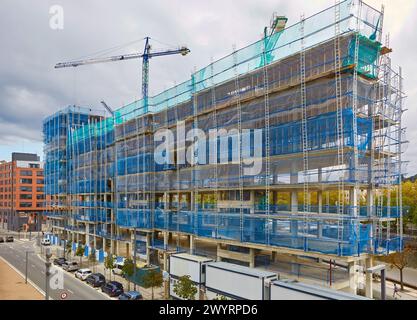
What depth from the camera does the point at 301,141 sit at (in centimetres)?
2069

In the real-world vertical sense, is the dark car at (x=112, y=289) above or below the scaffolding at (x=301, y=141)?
below

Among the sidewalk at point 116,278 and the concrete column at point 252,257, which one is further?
the sidewalk at point 116,278

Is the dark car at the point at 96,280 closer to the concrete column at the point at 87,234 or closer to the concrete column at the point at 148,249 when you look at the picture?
the concrete column at the point at 148,249

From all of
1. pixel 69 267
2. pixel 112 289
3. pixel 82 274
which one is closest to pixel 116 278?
pixel 82 274

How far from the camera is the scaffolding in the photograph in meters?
18.7

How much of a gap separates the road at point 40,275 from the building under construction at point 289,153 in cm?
740

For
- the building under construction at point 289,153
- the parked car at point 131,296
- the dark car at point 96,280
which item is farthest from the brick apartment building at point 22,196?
the parked car at point 131,296

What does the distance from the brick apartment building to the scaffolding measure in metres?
66.7

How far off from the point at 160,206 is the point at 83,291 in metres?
11.5

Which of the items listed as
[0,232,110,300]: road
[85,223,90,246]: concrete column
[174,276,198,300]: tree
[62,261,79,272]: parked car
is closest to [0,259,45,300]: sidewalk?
[0,232,110,300]: road

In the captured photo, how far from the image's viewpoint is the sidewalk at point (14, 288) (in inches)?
1065

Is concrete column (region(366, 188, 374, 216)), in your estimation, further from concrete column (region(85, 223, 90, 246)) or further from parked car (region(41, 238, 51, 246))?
parked car (region(41, 238, 51, 246))
